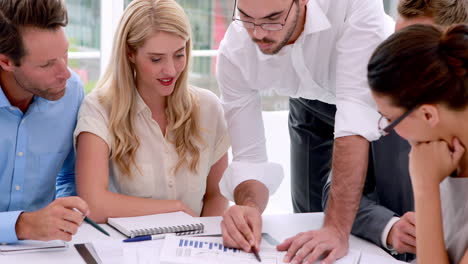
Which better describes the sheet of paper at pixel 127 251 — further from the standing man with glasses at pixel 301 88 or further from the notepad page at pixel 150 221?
the standing man with glasses at pixel 301 88

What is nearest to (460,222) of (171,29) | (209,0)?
(171,29)

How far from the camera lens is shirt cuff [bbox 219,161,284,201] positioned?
210 centimetres

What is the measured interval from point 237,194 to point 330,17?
0.61 metres

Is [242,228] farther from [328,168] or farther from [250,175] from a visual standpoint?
[328,168]

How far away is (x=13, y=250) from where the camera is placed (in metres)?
1.64

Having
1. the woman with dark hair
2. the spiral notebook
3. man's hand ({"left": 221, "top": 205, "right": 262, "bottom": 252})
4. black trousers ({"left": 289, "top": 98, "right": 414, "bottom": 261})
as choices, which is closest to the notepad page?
the spiral notebook

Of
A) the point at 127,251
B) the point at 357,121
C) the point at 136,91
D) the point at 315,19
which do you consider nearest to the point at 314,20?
the point at 315,19

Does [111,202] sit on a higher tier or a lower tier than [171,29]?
lower

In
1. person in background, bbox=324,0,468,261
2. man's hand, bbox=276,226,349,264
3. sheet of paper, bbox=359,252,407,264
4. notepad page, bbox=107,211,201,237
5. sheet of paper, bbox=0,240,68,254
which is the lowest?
sheet of paper, bbox=0,240,68,254

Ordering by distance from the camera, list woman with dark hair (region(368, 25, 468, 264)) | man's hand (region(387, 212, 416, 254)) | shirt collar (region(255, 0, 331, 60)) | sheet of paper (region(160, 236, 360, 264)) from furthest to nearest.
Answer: shirt collar (region(255, 0, 331, 60)), man's hand (region(387, 212, 416, 254)), sheet of paper (region(160, 236, 360, 264)), woman with dark hair (region(368, 25, 468, 264))

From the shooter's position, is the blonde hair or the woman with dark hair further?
the blonde hair

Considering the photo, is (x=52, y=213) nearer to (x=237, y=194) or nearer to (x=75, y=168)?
(x=75, y=168)

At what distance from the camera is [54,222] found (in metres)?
1.63

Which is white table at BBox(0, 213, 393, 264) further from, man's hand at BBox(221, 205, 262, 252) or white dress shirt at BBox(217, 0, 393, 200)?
white dress shirt at BBox(217, 0, 393, 200)
